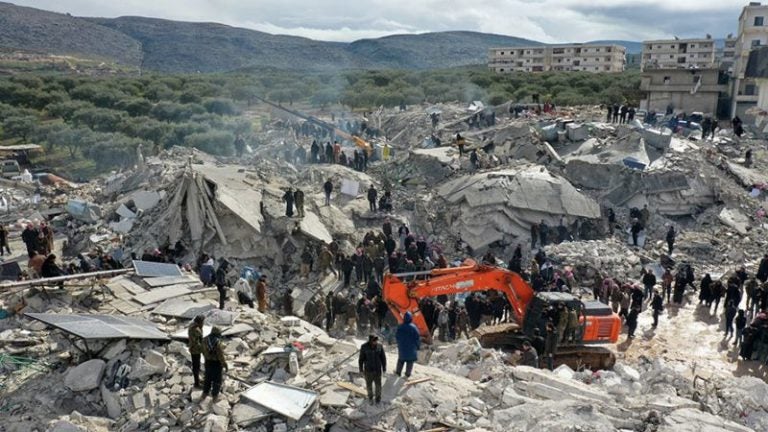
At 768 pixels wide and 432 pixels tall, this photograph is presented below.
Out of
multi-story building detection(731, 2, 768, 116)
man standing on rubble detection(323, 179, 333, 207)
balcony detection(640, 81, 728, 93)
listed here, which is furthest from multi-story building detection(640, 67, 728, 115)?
man standing on rubble detection(323, 179, 333, 207)

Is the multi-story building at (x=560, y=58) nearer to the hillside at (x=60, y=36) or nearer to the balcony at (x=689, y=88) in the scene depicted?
the balcony at (x=689, y=88)

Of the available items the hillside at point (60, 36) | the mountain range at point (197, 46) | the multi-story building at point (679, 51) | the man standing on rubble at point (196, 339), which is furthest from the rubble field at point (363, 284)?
the mountain range at point (197, 46)

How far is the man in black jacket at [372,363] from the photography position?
8344mm

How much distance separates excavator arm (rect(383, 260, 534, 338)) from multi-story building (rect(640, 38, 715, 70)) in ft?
261

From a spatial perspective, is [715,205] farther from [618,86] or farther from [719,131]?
[618,86]

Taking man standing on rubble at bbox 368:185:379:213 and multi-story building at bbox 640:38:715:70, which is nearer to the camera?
man standing on rubble at bbox 368:185:379:213

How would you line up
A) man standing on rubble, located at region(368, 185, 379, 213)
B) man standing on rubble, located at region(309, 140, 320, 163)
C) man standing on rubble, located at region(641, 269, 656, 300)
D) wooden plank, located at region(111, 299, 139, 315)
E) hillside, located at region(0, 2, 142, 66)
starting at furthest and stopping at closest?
hillside, located at region(0, 2, 142, 66)
man standing on rubble, located at region(309, 140, 320, 163)
man standing on rubble, located at region(368, 185, 379, 213)
man standing on rubble, located at region(641, 269, 656, 300)
wooden plank, located at region(111, 299, 139, 315)

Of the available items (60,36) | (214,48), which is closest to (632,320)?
(60,36)

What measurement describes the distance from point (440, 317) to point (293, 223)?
5702 millimetres

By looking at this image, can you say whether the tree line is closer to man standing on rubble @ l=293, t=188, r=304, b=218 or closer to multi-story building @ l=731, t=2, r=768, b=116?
multi-story building @ l=731, t=2, r=768, b=116

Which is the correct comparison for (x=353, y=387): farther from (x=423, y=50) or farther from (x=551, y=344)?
(x=423, y=50)

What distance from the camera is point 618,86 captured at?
5125 centimetres

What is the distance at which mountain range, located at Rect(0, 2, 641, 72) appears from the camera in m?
95.8

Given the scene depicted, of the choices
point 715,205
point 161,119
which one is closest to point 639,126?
point 715,205
